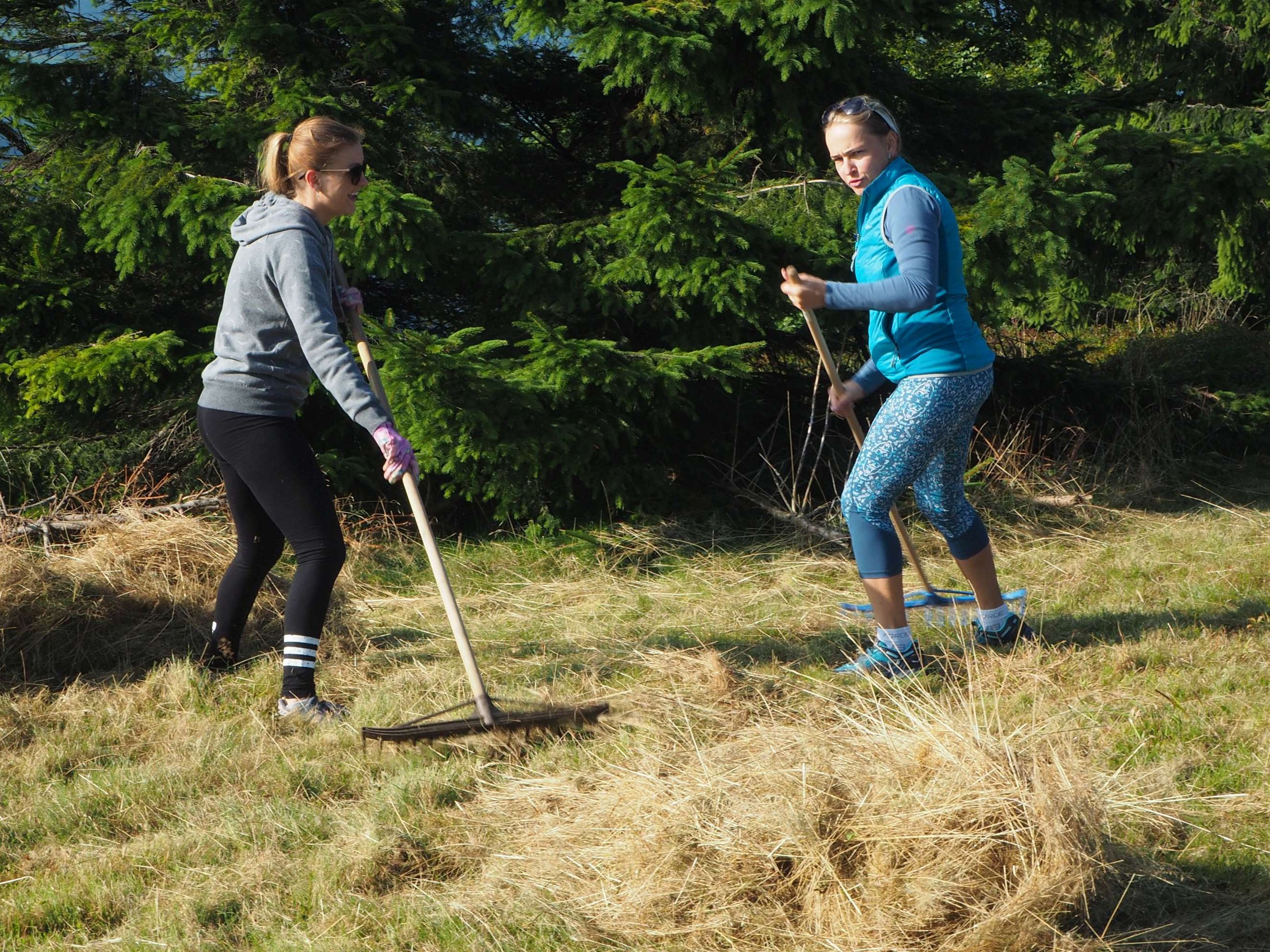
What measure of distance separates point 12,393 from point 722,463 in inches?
148

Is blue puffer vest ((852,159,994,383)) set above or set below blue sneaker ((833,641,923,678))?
above

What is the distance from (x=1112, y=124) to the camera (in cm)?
742

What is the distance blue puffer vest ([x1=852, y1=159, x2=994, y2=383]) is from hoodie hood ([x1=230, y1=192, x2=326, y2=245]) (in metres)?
1.73

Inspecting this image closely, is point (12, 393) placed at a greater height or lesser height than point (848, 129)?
lesser

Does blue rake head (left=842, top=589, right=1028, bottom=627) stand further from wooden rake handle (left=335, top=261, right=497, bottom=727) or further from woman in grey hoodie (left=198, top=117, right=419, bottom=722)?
woman in grey hoodie (left=198, top=117, right=419, bottom=722)

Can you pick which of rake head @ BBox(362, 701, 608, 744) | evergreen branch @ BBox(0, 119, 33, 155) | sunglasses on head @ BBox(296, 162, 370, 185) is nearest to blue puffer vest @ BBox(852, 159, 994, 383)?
rake head @ BBox(362, 701, 608, 744)

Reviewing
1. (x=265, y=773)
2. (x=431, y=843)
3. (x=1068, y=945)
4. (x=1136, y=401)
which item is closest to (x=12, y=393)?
(x=265, y=773)

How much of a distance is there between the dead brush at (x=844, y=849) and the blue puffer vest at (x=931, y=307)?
1282 mm

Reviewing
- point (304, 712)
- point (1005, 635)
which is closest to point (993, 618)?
point (1005, 635)

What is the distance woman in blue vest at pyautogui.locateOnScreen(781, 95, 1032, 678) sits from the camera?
3.42 metres

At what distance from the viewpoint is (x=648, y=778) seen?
2.66 m

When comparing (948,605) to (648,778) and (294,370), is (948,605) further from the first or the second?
(294,370)

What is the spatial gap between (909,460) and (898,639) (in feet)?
1.99

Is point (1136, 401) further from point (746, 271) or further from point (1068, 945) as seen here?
point (1068, 945)
